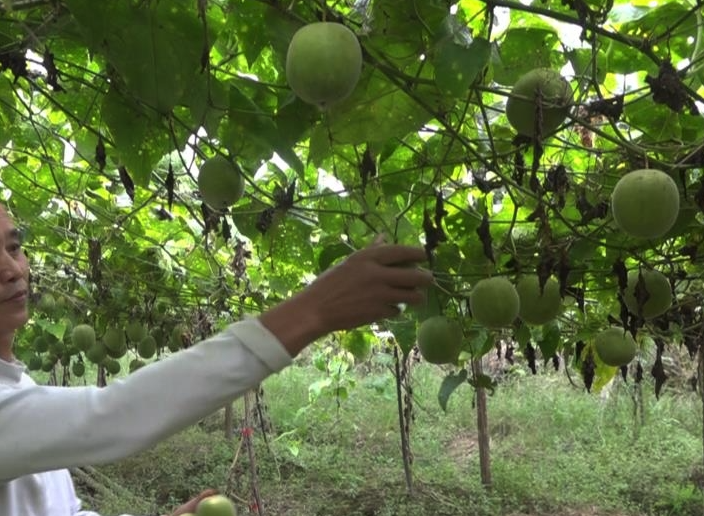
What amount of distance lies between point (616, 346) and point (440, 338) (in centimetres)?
61

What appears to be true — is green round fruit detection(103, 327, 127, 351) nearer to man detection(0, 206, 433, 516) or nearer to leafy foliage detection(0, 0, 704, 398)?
A: leafy foliage detection(0, 0, 704, 398)

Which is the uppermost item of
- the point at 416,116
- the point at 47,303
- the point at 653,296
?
the point at 47,303

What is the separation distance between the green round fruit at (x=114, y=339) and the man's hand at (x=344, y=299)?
4377 mm

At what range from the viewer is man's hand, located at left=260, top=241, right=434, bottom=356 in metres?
1.10

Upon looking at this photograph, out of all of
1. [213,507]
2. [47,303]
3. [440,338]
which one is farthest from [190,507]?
[47,303]

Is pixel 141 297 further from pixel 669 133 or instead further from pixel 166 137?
pixel 669 133

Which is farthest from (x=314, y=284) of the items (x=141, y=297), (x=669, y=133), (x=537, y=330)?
(x=141, y=297)

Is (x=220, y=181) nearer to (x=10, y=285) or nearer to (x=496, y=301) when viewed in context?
(x=10, y=285)

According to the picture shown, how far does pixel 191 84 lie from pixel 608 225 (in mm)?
1132

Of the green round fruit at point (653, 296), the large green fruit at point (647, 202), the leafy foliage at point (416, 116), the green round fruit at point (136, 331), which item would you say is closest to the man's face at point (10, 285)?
the leafy foliage at point (416, 116)

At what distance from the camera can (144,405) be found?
1080mm

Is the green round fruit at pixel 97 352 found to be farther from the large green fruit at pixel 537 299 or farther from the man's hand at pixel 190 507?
the large green fruit at pixel 537 299

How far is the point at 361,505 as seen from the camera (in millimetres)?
7238

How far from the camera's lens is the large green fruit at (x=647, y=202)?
1.54 metres
